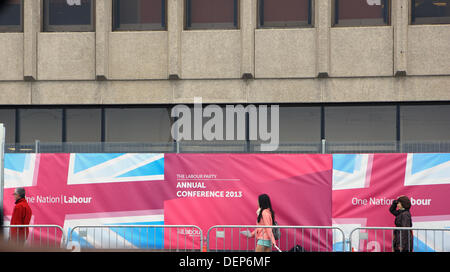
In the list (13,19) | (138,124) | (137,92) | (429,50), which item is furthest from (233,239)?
→ (13,19)

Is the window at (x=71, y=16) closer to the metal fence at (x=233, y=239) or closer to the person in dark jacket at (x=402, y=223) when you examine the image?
the metal fence at (x=233, y=239)

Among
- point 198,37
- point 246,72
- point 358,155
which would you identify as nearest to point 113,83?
point 198,37

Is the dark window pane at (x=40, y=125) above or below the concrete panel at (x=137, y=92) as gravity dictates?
below

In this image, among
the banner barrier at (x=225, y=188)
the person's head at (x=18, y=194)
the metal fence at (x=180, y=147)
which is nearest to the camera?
the person's head at (x=18, y=194)

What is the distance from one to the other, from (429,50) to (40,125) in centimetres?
1110

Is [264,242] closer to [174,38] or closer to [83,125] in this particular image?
[174,38]

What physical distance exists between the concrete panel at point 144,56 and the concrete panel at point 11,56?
281 cm

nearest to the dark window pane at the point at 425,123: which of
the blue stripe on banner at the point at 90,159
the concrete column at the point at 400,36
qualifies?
the concrete column at the point at 400,36

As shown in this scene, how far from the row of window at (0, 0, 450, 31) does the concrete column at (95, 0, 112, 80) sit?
27 cm

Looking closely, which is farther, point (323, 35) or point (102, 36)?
point (102, 36)

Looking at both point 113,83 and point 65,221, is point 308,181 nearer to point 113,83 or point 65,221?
point 65,221

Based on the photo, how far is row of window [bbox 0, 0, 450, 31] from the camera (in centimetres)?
1578

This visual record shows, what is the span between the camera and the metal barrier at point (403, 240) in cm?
1055

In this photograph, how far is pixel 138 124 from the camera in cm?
1627
